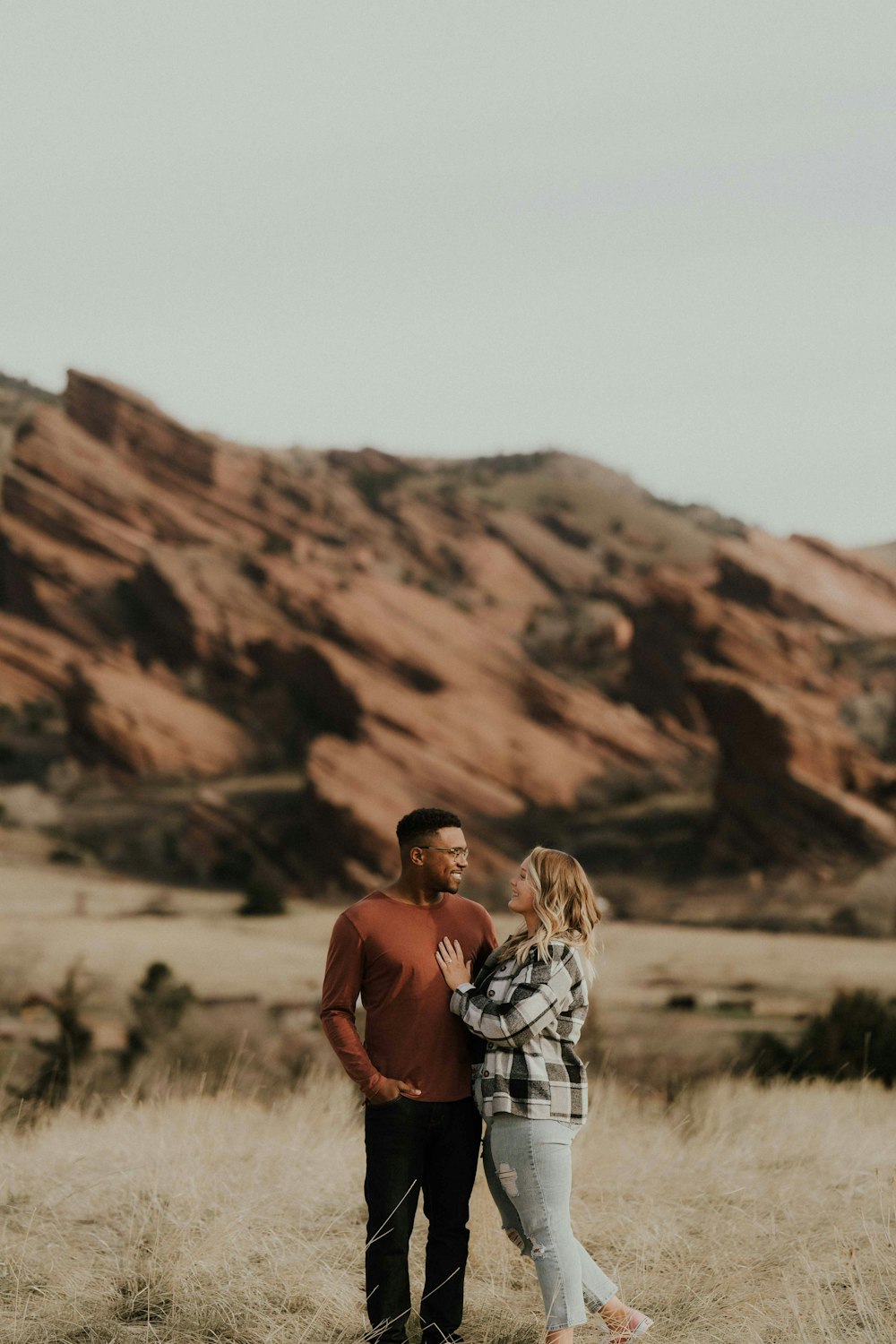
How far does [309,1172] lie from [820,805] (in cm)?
3212

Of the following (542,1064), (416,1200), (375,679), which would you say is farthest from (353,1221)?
(375,679)

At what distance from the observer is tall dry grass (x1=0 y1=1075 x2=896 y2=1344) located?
504 centimetres

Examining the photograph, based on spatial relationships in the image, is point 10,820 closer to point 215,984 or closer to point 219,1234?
point 215,984

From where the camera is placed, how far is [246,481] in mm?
67188

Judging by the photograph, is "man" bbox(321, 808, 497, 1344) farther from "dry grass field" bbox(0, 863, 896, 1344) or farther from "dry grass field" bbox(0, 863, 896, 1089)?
"dry grass field" bbox(0, 863, 896, 1089)

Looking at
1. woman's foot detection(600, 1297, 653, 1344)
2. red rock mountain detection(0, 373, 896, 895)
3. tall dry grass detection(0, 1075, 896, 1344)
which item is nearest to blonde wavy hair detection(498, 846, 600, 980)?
woman's foot detection(600, 1297, 653, 1344)

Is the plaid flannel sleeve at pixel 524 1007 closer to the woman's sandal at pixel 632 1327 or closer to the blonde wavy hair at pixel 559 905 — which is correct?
the blonde wavy hair at pixel 559 905

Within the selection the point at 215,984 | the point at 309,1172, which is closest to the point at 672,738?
the point at 215,984

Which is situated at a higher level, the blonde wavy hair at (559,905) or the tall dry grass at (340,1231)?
the blonde wavy hair at (559,905)

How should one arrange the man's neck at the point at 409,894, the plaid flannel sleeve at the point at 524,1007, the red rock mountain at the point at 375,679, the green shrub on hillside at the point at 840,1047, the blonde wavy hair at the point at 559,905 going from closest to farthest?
the plaid flannel sleeve at the point at 524,1007 → the blonde wavy hair at the point at 559,905 → the man's neck at the point at 409,894 → the green shrub on hillside at the point at 840,1047 → the red rock mountain at the point at 375,679

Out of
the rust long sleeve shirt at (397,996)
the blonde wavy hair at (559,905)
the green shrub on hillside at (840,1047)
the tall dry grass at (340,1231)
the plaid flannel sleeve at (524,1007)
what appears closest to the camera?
the plaid flannel sleeve at (524,1007)

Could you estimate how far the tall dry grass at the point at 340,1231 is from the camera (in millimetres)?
5043

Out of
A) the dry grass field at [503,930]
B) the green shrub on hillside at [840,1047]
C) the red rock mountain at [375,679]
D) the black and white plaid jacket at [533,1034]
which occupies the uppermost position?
the red rock mountain at [375,679]

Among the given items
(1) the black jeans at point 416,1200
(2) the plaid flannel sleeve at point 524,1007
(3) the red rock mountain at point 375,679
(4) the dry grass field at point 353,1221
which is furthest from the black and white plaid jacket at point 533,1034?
(3) the red rock mountain at point 375,679
